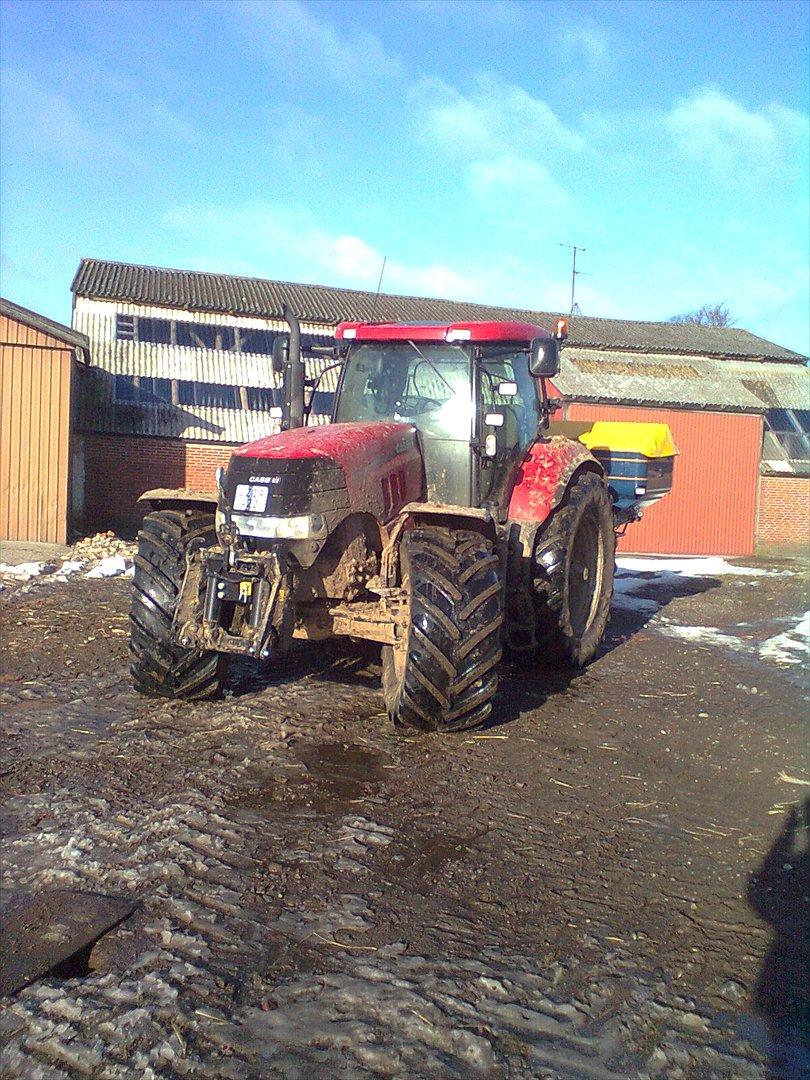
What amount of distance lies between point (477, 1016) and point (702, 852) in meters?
1.65

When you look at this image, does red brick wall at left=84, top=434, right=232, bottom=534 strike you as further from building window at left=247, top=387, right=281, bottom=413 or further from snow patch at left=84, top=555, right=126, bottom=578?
snow patch at left=84, top=555, right=126, bottom=578

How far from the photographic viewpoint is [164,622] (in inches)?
207

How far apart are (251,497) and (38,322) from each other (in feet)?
35.6

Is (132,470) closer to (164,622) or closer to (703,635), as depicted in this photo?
(703,635)

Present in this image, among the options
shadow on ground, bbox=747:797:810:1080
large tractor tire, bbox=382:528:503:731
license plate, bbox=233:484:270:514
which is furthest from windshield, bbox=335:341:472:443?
shadow on ground, bbox=747:797:810:1080

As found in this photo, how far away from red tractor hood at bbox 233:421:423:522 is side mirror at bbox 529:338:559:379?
2.90 ft

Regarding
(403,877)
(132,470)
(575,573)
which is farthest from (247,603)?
(132,470)

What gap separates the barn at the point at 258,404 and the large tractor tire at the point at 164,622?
13.1 metres

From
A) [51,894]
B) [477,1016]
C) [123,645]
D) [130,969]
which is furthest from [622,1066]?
[123,645]

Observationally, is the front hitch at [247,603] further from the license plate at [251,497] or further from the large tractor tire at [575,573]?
the large tractor tire at [575,573]

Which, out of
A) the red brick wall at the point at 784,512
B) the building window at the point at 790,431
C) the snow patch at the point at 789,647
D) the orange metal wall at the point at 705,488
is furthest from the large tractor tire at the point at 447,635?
the building window at the point at 790,431

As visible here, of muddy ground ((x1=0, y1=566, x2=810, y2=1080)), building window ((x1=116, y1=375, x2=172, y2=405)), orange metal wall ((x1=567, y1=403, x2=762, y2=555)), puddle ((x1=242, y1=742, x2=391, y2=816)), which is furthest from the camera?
orange metal wall ((x1=567, y1=403, x2=762, y2=555))

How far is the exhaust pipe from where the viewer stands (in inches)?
236

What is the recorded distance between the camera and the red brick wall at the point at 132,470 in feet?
61.8
